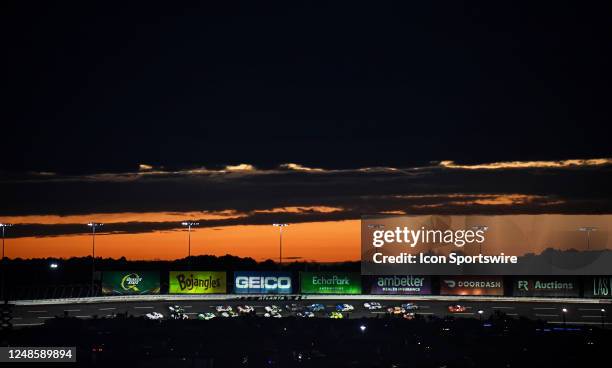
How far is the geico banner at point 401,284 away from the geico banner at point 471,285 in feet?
7.41

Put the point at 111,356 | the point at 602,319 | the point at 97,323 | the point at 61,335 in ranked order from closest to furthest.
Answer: the point at 111,356
the point at 61,335
the point at 97,323
the point at 602,319

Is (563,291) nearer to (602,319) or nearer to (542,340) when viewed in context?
(602,319)

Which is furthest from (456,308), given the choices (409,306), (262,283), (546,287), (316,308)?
(262,283)

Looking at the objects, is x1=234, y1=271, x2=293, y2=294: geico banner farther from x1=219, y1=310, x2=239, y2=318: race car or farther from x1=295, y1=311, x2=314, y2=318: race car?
x1=295, y1=311, x2=314, y2=318: race car

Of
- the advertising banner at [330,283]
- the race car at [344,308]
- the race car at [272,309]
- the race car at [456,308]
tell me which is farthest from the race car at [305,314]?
the race car at [456,308]

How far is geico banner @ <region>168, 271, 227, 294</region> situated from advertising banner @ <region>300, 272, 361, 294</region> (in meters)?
11.0

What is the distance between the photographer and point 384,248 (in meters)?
124

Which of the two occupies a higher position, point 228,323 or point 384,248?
point 384,248

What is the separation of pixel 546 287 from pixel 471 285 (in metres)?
9.27

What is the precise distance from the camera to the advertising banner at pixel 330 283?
413ft

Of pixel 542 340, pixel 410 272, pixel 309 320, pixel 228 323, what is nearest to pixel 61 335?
pixel 228 323

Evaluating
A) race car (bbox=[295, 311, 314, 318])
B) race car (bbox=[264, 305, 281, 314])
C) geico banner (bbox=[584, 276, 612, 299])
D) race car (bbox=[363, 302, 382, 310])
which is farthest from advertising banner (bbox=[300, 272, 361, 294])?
geico banner (bbox=[584, 276, 612, 299])

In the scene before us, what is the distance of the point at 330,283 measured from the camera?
127 meters

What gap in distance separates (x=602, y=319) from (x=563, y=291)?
14.4 metres
